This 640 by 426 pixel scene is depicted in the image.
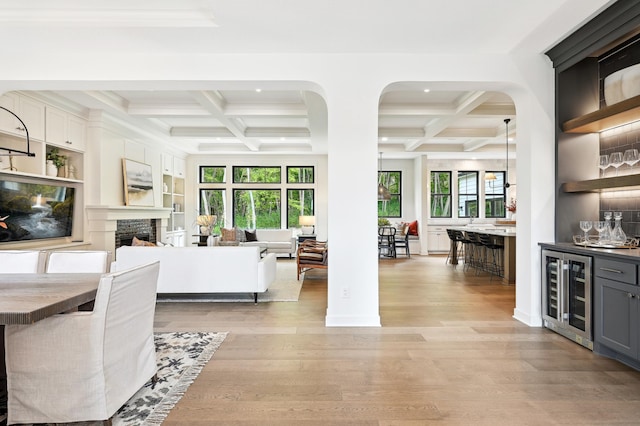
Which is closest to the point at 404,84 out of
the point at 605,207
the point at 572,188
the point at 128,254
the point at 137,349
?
the point at 572,188

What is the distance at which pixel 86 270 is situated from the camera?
287cm

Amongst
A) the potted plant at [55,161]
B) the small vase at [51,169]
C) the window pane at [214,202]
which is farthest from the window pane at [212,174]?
the small vase at [51,169]

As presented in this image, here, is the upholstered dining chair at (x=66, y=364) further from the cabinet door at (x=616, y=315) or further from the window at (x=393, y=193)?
the window at (x=393, y=193)

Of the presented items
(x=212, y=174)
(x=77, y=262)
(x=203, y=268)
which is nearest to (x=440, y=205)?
(x=212, y=174)

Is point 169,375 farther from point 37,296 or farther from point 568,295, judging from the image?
point 568,295

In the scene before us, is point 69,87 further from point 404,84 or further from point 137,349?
point 404,84

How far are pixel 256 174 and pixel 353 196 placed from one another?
23.1ft

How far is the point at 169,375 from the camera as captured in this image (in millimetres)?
2572

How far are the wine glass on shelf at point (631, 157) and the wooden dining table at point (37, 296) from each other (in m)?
4.27

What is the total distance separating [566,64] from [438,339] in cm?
294

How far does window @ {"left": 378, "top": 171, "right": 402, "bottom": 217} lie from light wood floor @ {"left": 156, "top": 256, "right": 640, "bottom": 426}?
22.3ft

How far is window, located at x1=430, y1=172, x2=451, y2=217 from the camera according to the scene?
10750 mm

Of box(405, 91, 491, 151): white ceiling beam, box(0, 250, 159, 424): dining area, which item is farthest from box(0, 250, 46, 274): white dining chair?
box(405, 91, 491, 151): white ceiling beam

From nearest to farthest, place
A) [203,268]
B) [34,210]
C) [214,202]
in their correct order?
1. [203,268]
2. [34,210]
3. [214,202]
